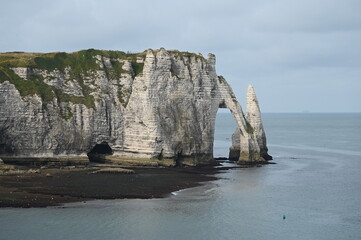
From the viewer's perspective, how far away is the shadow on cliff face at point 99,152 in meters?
83.6

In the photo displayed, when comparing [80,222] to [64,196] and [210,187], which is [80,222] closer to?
[64,196]

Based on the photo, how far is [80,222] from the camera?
4934cm

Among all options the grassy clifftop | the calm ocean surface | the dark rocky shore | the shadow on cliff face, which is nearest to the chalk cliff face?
the grassy clifftop

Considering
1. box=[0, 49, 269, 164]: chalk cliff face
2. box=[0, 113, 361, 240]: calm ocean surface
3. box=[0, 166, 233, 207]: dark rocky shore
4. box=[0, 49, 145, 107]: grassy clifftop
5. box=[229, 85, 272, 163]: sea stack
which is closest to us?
box=[0, 113, 361, 240]: calm ocean surface

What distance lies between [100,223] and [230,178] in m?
27.8

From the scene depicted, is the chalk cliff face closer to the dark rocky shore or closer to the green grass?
the green grass

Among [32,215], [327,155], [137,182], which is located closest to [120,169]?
[137,182]

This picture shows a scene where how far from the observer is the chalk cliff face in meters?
77.5

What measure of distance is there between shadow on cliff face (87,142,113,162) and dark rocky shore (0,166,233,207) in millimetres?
5655

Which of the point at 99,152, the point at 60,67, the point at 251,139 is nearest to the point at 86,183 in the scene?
the point at 99,152

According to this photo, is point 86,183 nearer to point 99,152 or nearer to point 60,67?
point 99,152

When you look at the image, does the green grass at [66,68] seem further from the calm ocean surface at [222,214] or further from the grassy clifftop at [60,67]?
the calm ocean surface at [222,214]

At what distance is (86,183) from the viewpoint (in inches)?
2606

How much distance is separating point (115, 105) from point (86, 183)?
20.2 metres
